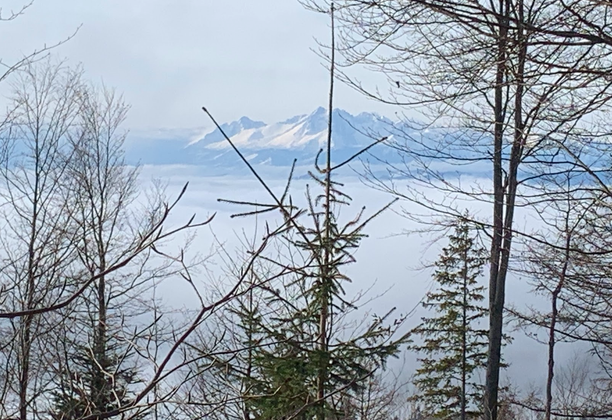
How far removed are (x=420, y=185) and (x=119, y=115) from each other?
800 centimetres

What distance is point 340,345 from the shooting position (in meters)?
4.46

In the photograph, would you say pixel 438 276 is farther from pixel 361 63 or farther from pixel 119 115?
pixel 361 63

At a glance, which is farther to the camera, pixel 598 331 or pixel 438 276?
pixel 438 276

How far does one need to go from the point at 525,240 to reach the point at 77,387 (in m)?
3.63

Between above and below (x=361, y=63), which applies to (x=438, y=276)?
above

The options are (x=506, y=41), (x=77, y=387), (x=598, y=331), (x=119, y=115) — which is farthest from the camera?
(x=119, y=115)

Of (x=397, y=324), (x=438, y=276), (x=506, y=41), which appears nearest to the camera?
(x=506, y=41)

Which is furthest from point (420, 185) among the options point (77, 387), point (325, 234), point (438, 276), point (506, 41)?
point (438, 276)

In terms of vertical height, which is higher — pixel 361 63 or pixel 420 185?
pixel 361 63

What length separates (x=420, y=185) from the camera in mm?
4969

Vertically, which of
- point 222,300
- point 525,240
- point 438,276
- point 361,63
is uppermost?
point 438,276

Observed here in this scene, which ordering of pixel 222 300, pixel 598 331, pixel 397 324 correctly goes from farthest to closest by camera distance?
pixel 598 331, pixel 397 324, pixel 222 300

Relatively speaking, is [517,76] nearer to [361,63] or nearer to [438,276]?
[361,63]

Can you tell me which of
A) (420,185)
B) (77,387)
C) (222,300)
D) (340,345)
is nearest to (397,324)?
(340,345)
